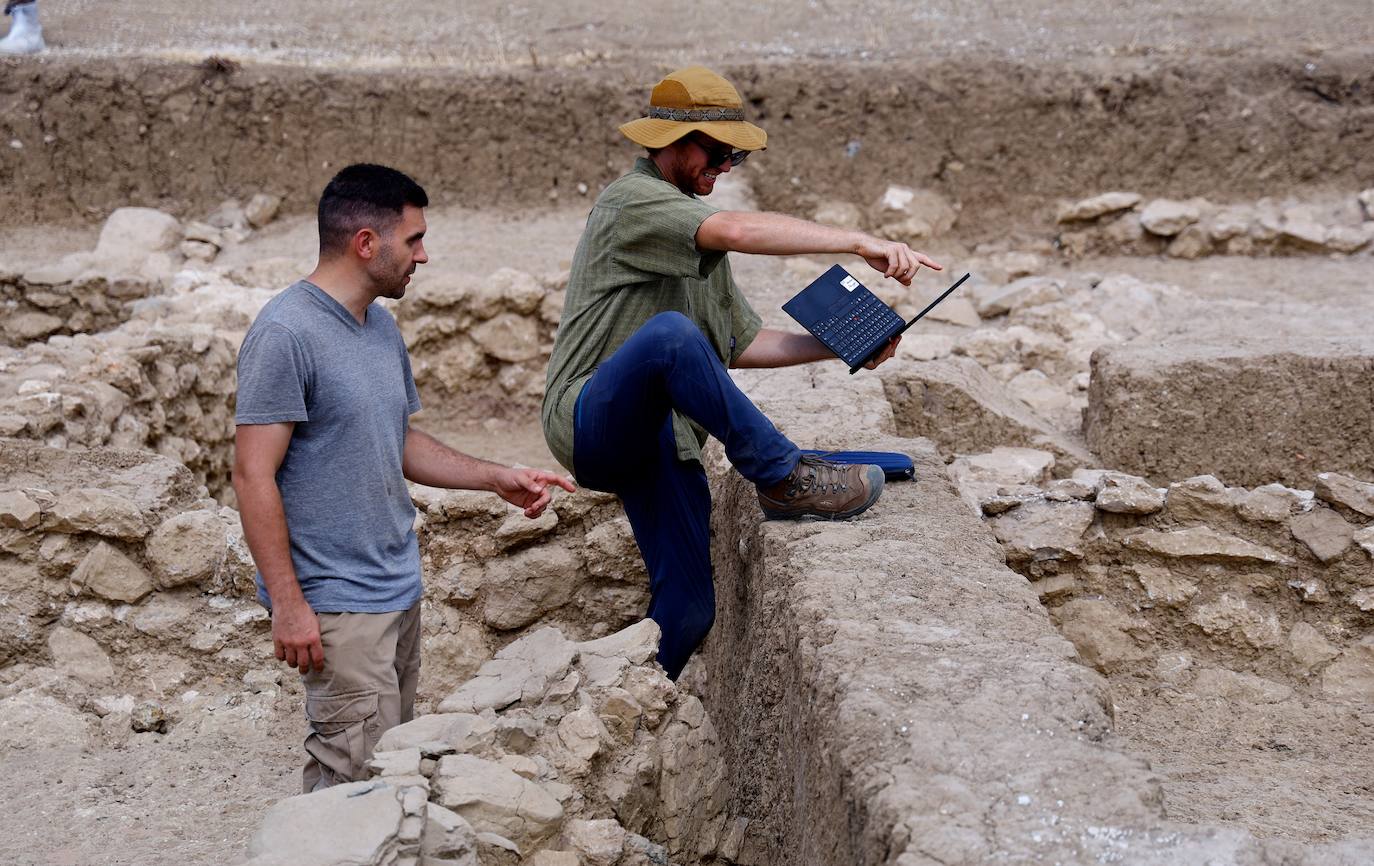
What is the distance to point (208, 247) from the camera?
9461 millimetres

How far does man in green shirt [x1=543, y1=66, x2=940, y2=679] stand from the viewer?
3295 mm

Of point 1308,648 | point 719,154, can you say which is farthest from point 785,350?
point 1308,648

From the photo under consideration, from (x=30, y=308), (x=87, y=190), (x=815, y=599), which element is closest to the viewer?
(x=815, y=599)

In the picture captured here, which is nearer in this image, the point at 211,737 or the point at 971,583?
the point at 971,583

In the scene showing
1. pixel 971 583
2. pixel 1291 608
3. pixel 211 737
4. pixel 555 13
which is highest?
pixel 555 13

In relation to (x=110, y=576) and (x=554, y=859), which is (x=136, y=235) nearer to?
(x=110, y=576)

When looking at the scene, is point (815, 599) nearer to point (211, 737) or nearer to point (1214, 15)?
point (211, 737)

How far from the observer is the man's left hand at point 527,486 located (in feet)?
11.3

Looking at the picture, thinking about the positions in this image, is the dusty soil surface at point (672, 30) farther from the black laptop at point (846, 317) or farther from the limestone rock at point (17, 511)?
the black laptop at point (846, 317)

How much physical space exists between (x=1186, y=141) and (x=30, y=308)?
26.0 ft

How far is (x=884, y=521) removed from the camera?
11.8 ft

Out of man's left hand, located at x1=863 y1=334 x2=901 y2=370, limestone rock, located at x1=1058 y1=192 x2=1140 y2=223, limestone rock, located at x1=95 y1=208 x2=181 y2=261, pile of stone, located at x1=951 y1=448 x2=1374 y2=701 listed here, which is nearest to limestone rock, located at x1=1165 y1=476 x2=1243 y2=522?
pile of stone, located at x1=951 y1=448 x2=1374 y2=701

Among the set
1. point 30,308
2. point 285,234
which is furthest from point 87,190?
point 30,308

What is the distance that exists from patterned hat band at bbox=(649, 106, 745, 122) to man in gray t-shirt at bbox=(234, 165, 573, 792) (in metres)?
0.72
